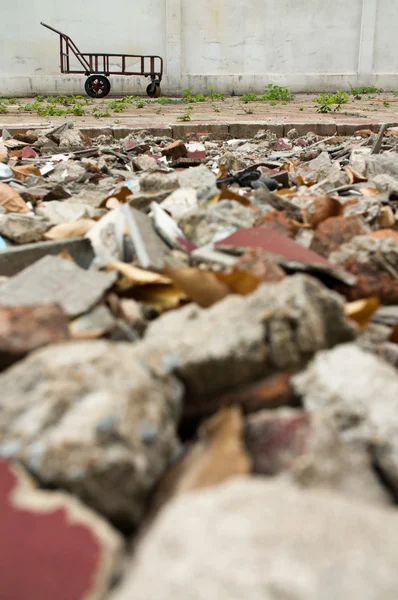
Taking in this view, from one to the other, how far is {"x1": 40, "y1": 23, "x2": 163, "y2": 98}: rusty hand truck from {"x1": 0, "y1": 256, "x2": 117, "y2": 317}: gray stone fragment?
11976 millimetres

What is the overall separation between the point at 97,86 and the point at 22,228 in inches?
457

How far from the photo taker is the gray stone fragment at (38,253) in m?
1.88

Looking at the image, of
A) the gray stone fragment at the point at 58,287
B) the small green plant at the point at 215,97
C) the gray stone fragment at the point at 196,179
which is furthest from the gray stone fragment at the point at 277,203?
the small green plant at the point at 215,97

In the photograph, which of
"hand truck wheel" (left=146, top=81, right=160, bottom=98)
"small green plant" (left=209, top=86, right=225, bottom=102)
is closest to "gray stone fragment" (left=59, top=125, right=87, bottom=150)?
"small green plant" (left=209, top=86, right=225, bottom=102)

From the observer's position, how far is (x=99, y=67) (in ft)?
44.5

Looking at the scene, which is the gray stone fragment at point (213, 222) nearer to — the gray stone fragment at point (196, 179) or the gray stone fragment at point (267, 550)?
the gray stone fragment at point (196, 179)

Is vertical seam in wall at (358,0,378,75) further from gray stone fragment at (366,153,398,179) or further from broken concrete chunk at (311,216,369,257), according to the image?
broken concrete chunk at (311,216,369,257)

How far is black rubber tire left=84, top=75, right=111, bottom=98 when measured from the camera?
41.9ft

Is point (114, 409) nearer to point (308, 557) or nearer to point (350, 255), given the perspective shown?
point (308, 557)

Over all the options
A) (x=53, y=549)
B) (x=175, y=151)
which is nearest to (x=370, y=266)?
(x=53, y=549)

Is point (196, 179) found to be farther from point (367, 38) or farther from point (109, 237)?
point (367, 38)

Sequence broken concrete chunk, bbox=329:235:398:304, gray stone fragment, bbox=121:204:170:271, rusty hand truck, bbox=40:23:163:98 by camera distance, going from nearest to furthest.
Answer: broken concrete chunk, bbox=329:235:398:304, gray stone fragment, bbox=121:204:170:271, rusty hand truck, bbox=40:23:163:98

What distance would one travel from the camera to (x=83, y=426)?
0.88 meters

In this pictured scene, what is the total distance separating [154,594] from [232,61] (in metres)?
14.4
